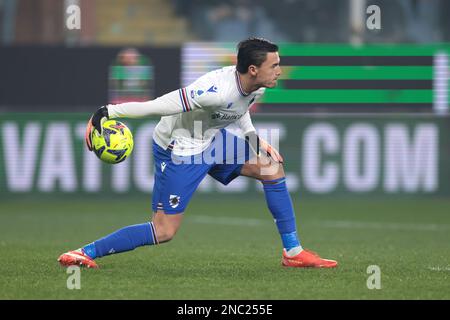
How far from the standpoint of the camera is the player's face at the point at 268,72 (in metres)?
7.64

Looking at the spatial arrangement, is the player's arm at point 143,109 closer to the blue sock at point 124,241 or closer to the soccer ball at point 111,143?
the soccer ball at point 111,143

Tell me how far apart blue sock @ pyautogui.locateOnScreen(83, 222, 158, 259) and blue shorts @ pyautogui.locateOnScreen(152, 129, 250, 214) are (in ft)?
0.73

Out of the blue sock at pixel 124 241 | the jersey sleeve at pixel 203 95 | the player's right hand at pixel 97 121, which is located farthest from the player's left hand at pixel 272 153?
the player's right hand at pixel 97 121

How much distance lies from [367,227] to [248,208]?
3208 millimetres

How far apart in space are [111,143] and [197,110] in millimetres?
745

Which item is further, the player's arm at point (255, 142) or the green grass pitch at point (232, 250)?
the player's arm at point (255, 142)

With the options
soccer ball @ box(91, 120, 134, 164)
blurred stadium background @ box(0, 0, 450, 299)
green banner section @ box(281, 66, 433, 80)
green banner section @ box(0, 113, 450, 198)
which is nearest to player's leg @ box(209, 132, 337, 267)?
soccer ball @ box(91, 120, 134, 164)

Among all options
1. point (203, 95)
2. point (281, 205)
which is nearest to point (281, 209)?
point (281, 205)

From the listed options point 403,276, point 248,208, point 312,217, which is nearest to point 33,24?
point 248,208

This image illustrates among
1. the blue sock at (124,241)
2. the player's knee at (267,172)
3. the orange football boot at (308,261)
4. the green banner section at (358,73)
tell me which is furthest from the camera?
the green banner section at (358,73)

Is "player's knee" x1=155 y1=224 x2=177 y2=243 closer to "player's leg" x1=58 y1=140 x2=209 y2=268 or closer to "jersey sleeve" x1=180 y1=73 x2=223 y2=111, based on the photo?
"player's leg" x1=58 y1=140 x2=209 y2=268

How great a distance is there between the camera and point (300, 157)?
16609 millimetres

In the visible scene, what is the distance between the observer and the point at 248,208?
52.8 feet

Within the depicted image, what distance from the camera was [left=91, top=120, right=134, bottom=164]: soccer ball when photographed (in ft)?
24.3
